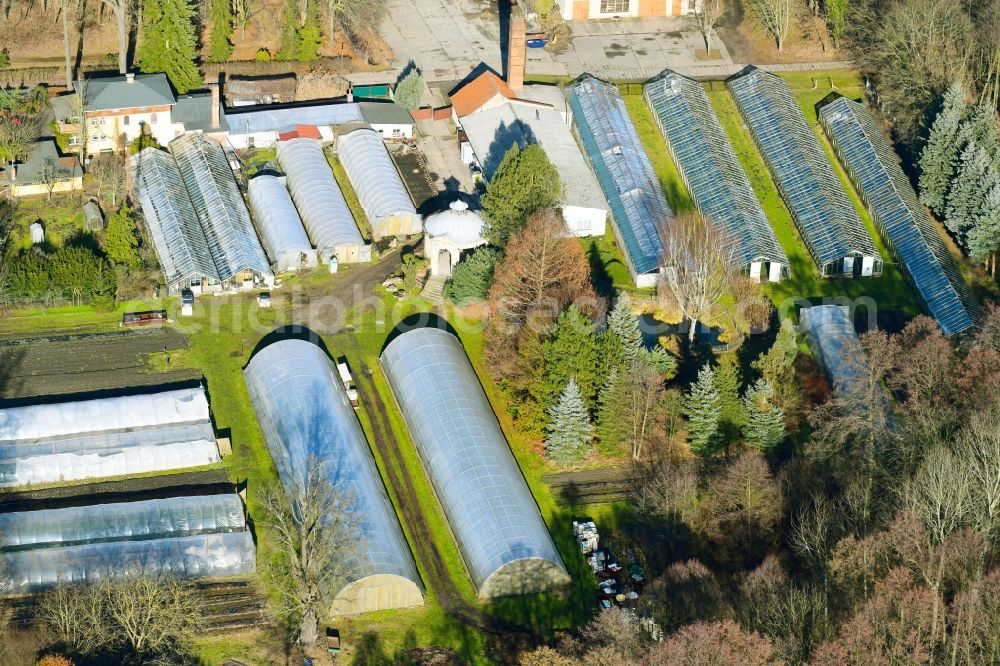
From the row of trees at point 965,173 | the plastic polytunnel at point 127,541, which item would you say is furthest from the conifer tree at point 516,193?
the row of trees at point 965,173

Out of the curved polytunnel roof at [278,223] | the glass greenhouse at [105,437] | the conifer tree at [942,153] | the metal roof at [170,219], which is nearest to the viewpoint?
the glass greenhouse at [105,437]

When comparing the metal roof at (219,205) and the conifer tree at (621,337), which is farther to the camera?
the metal roof at (219,205)

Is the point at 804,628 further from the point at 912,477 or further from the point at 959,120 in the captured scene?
the point at 959,120

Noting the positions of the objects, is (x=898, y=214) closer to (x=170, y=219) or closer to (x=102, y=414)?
(x=170, y=219)

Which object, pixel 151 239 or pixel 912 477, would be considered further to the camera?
pixel 151 239

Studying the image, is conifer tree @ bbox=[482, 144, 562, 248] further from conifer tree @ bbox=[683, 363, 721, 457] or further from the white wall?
conifer tree @ bbox=[683, 363, 721, 457]

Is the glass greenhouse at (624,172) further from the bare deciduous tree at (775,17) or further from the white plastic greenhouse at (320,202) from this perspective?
the white plastic greenhouse at (320,202)

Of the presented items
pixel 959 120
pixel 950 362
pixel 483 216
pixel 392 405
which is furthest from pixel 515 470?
pixel 959 120
